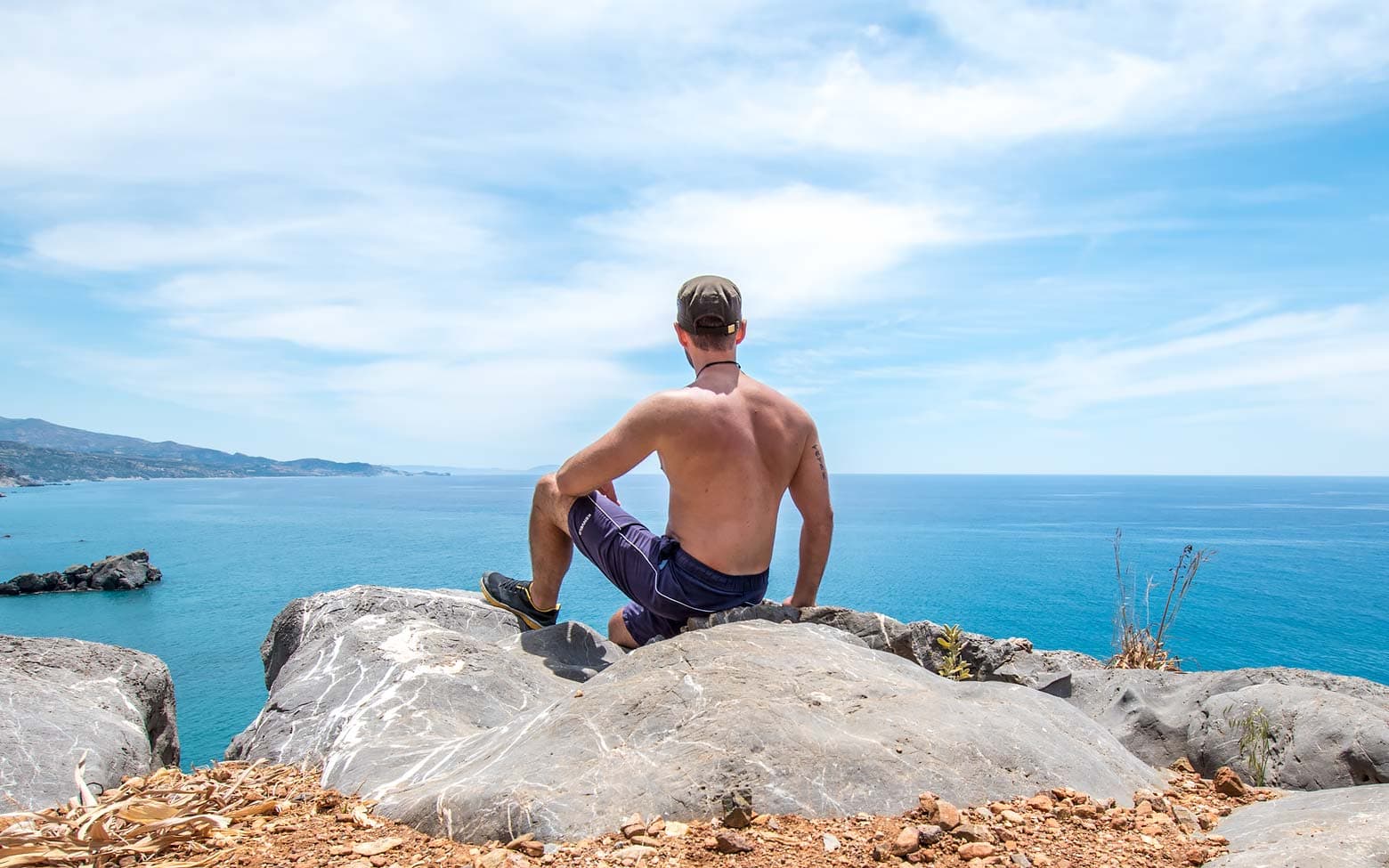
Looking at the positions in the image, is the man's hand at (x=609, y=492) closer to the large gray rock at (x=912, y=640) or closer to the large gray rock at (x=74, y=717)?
the large gray rock at (x=912, y=640)

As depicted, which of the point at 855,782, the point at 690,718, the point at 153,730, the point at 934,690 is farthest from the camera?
the point at 153,730

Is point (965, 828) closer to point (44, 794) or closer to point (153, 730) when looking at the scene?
point (44, 794)

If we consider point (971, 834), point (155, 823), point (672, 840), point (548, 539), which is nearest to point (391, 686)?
point (548, 539)

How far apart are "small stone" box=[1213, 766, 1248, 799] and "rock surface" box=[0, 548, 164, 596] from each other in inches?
2088

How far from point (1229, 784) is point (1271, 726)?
752 mm

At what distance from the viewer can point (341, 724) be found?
361 centimetres

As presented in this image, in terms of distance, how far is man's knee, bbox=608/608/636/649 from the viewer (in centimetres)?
490

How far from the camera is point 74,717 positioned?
3.89 metres

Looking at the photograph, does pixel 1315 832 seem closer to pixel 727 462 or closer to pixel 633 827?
pixel 633 827

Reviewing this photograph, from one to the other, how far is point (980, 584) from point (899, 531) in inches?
1318

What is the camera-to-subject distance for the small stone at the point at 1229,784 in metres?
3.16

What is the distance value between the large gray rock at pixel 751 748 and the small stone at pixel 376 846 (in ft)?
0.38

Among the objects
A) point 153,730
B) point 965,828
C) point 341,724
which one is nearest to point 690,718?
point 965,828

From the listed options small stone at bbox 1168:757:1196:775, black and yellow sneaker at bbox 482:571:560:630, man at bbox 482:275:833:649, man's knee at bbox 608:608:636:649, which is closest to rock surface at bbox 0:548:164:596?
black and yellow sneaker at bbox 482:571:560:630
